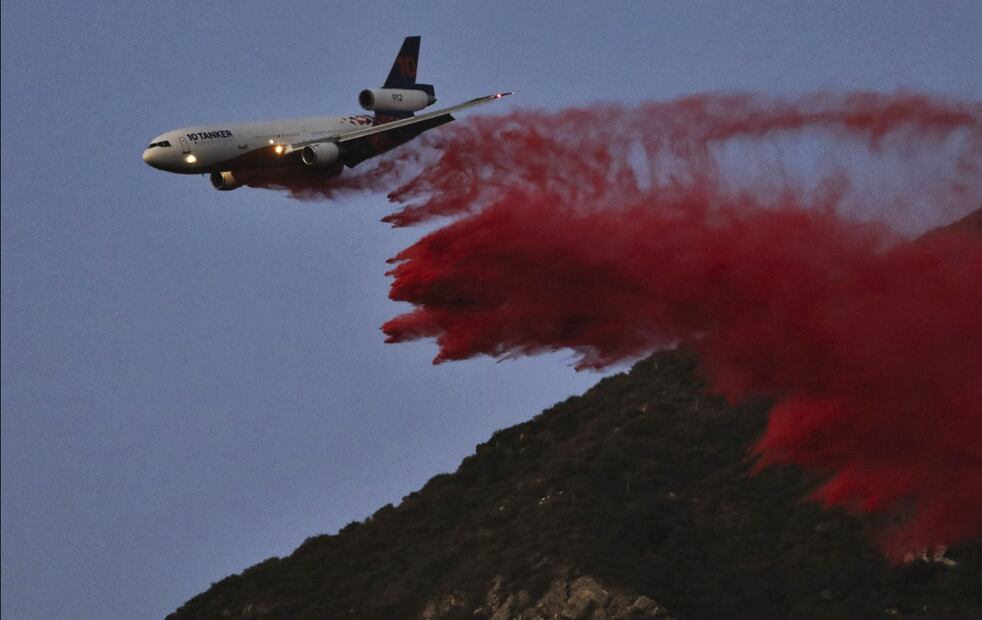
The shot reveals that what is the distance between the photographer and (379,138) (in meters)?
65.5

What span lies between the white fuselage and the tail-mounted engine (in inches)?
104

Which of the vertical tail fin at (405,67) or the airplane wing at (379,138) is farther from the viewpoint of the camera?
the vertical tail fin at (405,67)

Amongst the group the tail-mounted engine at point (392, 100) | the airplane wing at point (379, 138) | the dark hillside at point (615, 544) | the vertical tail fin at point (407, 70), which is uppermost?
the vertical tail fin at point (407, 70)

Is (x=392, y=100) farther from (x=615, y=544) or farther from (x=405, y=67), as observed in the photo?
(x=615, y=544)

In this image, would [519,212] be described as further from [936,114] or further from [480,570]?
[480,570]

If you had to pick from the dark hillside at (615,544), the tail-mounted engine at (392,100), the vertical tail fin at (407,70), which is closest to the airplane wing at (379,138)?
the tail-mounted engine at (392,100)

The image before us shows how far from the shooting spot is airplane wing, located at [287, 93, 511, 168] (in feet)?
213

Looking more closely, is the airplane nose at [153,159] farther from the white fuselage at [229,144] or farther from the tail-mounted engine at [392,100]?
the tail-mounted engine at [392,100]

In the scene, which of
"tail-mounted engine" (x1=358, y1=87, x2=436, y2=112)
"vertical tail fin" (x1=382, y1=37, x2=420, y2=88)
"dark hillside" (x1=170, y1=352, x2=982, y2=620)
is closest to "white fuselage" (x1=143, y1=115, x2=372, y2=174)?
"tail-mounted engine" (x1=358, y1=87, x2=436, y2=112)

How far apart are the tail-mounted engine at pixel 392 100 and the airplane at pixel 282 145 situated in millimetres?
507

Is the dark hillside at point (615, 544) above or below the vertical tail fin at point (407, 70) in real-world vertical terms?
below

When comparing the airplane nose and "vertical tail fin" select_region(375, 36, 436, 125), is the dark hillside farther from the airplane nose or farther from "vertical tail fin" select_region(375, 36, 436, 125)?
the airplane nose

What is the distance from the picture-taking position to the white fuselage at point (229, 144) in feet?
203

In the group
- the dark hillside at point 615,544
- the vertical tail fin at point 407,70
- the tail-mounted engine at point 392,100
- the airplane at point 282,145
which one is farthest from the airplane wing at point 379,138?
the dark hillside at point 615,544
